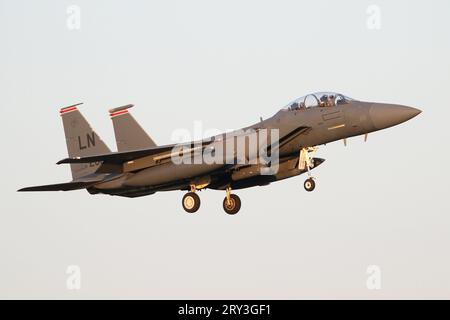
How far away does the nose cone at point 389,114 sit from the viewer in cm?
2627

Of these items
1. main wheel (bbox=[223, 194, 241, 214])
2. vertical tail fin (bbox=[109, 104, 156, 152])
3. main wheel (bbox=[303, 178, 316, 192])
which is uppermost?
vertical tail fin (bbox=[109, 104, 156, 152])

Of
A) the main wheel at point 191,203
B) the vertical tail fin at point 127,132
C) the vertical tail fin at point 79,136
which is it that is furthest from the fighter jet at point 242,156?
the vertical tail fin at point 79,136

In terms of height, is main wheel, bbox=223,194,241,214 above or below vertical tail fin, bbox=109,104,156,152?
below

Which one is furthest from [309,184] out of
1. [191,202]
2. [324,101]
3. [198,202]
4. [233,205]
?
[191,202]

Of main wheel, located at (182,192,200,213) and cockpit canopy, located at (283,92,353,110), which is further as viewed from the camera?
main wheel, located at (182,192,200,213)

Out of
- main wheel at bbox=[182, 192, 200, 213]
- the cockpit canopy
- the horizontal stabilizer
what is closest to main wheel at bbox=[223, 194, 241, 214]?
main wheel at bbox=[182, 192, 200, 213]

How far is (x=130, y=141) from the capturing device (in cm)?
3038

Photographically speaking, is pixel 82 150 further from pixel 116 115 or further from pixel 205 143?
pixel 205 143

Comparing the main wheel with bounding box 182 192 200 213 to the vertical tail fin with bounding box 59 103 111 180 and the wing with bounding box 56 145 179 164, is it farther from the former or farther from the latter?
the vertical tail fin with bounding box 59 103 111 180

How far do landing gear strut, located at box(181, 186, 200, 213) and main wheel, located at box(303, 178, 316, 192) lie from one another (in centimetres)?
323

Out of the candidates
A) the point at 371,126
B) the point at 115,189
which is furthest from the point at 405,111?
the point at 115,189

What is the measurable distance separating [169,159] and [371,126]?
5596 millimetres

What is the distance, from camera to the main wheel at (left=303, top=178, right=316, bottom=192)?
87.4 feet

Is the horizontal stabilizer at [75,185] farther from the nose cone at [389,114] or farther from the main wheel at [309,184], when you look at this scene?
the nose cone at [389,114]
